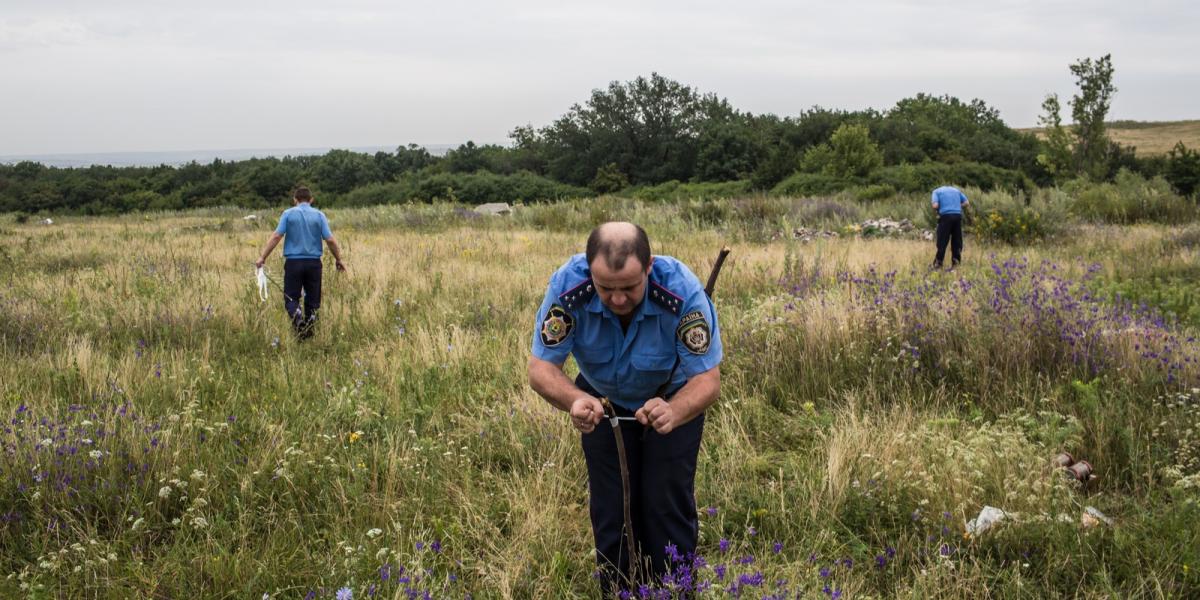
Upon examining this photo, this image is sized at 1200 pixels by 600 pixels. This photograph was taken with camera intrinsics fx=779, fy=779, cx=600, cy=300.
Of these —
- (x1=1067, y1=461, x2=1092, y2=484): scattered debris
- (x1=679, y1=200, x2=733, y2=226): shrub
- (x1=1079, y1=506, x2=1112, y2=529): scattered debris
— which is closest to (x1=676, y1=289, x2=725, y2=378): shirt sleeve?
(x1=1079, y1=506, x2=1112, y2=529): scattered debris

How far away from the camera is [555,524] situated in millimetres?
3631

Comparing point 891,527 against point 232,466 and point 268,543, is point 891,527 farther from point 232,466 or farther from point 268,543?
point 232,466

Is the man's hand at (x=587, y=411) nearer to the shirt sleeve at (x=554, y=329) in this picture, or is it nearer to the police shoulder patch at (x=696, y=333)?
the shirt sleeve at (x=554, y=329)

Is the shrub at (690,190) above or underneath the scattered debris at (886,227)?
above

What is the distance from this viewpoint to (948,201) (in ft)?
36.7

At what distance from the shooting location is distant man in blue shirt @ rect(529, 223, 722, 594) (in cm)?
252

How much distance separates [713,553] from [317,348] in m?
4.71

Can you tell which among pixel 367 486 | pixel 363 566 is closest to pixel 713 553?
pixel 363 566

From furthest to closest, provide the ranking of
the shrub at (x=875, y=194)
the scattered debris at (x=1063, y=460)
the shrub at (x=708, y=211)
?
the shrub at (x=875, y=194) → the shrub at (x=708, y=211) → the scattered debris at (x=1063, y=460)

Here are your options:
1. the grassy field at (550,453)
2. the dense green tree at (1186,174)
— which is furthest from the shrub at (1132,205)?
the grassy field at (550,453)

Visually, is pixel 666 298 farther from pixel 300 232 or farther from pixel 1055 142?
pixel 1055 142

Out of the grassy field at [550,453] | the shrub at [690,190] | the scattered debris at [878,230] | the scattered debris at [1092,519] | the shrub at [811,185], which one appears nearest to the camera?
the grassy field at [550,453]

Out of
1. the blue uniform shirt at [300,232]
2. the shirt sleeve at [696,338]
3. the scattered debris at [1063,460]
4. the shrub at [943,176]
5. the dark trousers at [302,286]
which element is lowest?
the scattered debris at [1063,460]

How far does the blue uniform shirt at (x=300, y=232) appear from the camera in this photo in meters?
7.79
